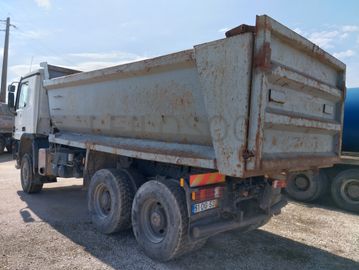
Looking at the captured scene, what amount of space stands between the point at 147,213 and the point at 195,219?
85 cm

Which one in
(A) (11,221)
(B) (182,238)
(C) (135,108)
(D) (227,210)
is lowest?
(A) (11,221)

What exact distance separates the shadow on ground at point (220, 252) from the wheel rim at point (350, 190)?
3.09m

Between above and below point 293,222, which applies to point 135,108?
above

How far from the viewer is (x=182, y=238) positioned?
3898 mm

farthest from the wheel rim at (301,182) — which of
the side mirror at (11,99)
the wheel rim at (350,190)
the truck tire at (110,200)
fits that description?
the side mirror at (11,99)

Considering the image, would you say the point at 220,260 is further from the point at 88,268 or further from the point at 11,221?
the point at 11,221

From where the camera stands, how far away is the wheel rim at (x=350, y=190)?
741 centimetres

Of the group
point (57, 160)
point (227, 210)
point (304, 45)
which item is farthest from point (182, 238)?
point (57, 160)

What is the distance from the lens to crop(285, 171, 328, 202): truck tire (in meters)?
7.88

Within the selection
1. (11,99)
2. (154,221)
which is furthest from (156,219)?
(11,99)

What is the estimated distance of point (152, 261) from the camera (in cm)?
421

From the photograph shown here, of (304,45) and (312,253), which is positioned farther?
(312,253)

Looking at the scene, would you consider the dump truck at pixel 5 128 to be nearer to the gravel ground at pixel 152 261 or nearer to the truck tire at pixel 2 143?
the truck tire at pixel 2 143

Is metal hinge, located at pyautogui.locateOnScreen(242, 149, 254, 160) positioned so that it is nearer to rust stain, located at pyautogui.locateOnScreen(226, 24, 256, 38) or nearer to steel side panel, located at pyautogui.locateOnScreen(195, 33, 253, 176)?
steel side panel, located at pyautogui.locateOnScreen(195, 33, 253, 176)
